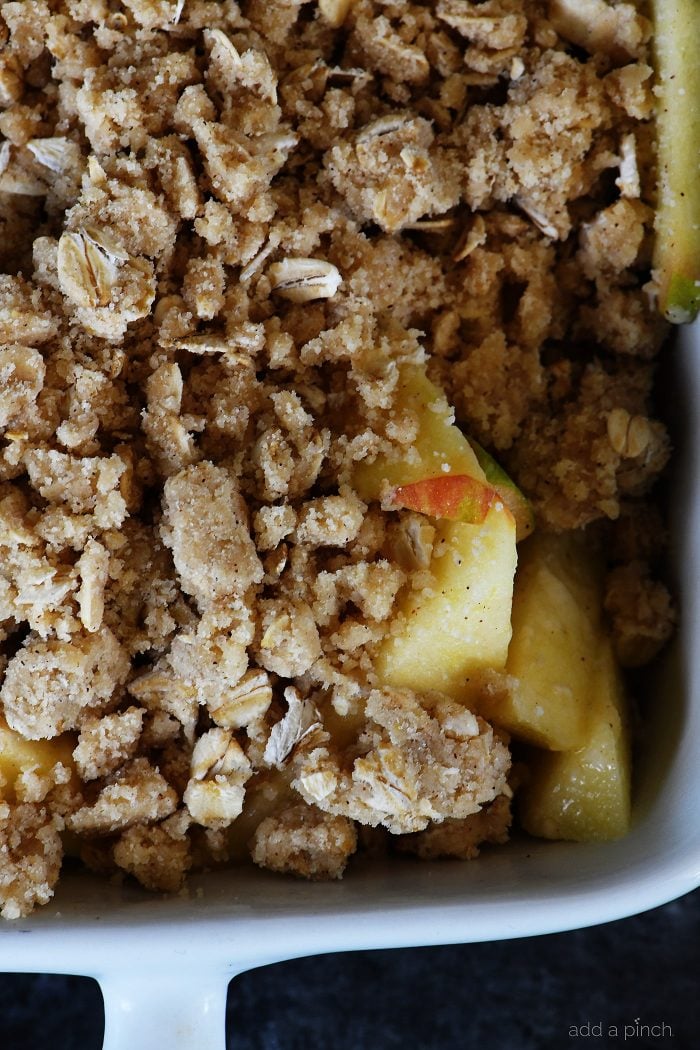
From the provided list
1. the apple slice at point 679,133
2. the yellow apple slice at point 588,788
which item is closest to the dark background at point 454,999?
the yellow apple slice at point 588,788

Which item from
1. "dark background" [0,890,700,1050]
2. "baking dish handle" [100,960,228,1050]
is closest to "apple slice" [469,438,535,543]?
"baking dish handle" [100,960,228,1050]

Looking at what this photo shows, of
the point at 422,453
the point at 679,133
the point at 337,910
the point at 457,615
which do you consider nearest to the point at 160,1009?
Result: the point at 337,910

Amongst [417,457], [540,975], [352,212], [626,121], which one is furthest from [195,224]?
[540,975]

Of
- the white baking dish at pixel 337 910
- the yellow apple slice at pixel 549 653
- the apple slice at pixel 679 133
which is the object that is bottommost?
the white baking dish at pixel 337 910

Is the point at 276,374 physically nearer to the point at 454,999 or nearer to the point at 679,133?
the point at 679,133

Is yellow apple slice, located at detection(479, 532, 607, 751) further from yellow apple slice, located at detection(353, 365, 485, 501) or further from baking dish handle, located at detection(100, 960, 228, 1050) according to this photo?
baking dish handle, located at detection(100, 960, 228, 1050)

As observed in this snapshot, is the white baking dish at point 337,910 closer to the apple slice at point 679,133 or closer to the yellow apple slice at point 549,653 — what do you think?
the yellow apple slice at point 549,653

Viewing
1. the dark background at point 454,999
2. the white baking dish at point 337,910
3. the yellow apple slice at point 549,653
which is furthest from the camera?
the dark background at point 454,999
